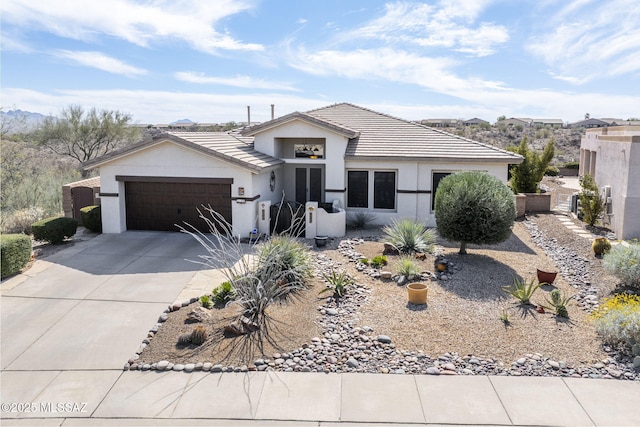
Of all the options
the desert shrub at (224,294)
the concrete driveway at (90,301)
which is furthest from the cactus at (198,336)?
the desert shrub at (224,294)

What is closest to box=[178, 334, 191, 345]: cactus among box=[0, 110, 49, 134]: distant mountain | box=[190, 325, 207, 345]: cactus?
box=[190, 325, 207, 345]: cactus

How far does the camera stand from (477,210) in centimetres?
1374

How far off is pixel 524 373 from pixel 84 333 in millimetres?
8303

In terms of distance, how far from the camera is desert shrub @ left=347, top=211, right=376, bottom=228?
19.2 metres

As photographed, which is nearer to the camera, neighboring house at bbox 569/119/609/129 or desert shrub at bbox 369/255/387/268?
desert shrub at bbox 369/255/387/268

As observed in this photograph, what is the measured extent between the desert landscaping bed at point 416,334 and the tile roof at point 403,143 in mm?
6650

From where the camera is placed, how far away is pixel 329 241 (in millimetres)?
16984

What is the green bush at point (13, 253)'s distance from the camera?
13.0 metres

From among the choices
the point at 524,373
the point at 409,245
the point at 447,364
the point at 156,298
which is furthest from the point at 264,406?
the point at 409,245

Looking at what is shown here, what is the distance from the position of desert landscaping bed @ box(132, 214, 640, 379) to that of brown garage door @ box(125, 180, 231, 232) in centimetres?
632

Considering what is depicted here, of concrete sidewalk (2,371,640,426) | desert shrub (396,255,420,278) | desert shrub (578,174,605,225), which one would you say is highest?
desert shrub (578,174,605,225)

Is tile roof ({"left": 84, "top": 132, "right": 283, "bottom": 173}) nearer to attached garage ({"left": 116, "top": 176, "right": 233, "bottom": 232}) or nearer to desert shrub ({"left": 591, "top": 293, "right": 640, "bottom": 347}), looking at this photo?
attached garage ({"left": 116, "top": 176, "right": 233, "bottom": 232})

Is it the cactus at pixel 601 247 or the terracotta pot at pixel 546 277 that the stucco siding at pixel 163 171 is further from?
the cactus at pixel 601 247

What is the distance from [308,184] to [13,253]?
11364mm
